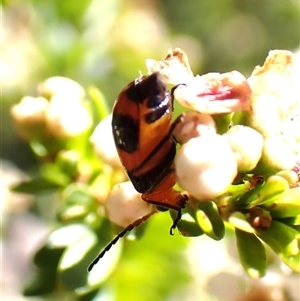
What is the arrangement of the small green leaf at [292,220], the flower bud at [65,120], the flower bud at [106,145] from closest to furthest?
the small green leaf at [292,220] → the flower bud at [106,145] → the flower bud at [65,120]

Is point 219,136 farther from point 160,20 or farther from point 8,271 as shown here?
point 160,20

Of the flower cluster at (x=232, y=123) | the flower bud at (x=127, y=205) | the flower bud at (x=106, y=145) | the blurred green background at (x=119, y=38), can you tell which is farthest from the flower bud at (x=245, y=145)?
the blurred green background at (x=119, y=38)

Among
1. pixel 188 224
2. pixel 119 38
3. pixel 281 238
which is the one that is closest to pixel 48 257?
pixel 188 224

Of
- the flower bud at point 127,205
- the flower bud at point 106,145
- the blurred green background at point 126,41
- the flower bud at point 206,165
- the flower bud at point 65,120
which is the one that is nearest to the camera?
the flower bud at point 206,165

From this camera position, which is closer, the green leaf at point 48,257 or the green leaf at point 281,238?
the green leaf at point 281,238

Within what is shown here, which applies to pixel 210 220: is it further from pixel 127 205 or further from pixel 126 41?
pixel 126 41

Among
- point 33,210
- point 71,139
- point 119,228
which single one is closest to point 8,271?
point 33,210

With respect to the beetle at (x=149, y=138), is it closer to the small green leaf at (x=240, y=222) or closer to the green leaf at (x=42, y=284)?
the small green leaf at (x=240, y=222)
